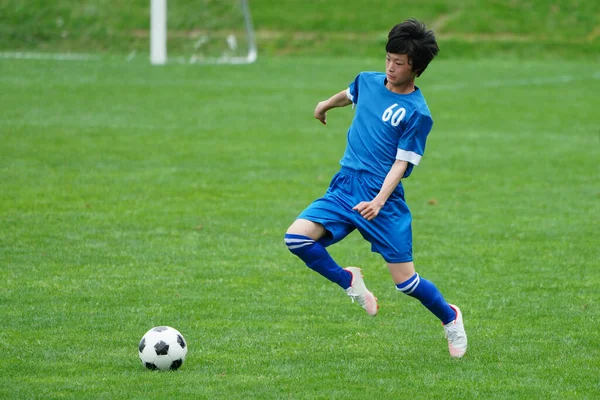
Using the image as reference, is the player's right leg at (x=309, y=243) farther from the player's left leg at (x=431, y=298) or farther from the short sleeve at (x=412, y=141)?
the short sleeve at (x=412, y=141)

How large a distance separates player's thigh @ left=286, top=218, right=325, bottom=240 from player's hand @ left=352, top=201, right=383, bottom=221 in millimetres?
327

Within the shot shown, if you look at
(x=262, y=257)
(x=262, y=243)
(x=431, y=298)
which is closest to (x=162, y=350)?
(x=431, y=298)

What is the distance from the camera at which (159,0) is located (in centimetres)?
2586

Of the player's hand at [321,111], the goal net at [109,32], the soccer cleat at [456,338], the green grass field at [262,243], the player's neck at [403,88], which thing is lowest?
the goal net at [109,32]

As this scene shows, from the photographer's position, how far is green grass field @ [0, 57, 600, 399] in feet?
19.4

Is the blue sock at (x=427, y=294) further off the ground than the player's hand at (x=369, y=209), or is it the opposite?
the player's hand at (x=369, y=209)

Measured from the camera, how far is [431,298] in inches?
245

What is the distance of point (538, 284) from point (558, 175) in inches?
231

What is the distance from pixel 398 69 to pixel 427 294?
1391mm

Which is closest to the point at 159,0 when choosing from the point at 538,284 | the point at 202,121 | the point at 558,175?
the point at 202,121

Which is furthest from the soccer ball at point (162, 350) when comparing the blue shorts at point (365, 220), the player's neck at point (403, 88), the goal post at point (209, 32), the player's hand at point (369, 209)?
the goal post at point (209, 32)

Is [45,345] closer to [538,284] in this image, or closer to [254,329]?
[254,329]

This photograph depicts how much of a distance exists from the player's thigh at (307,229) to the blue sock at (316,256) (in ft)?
0.08

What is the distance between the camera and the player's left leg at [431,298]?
616 centimetres
